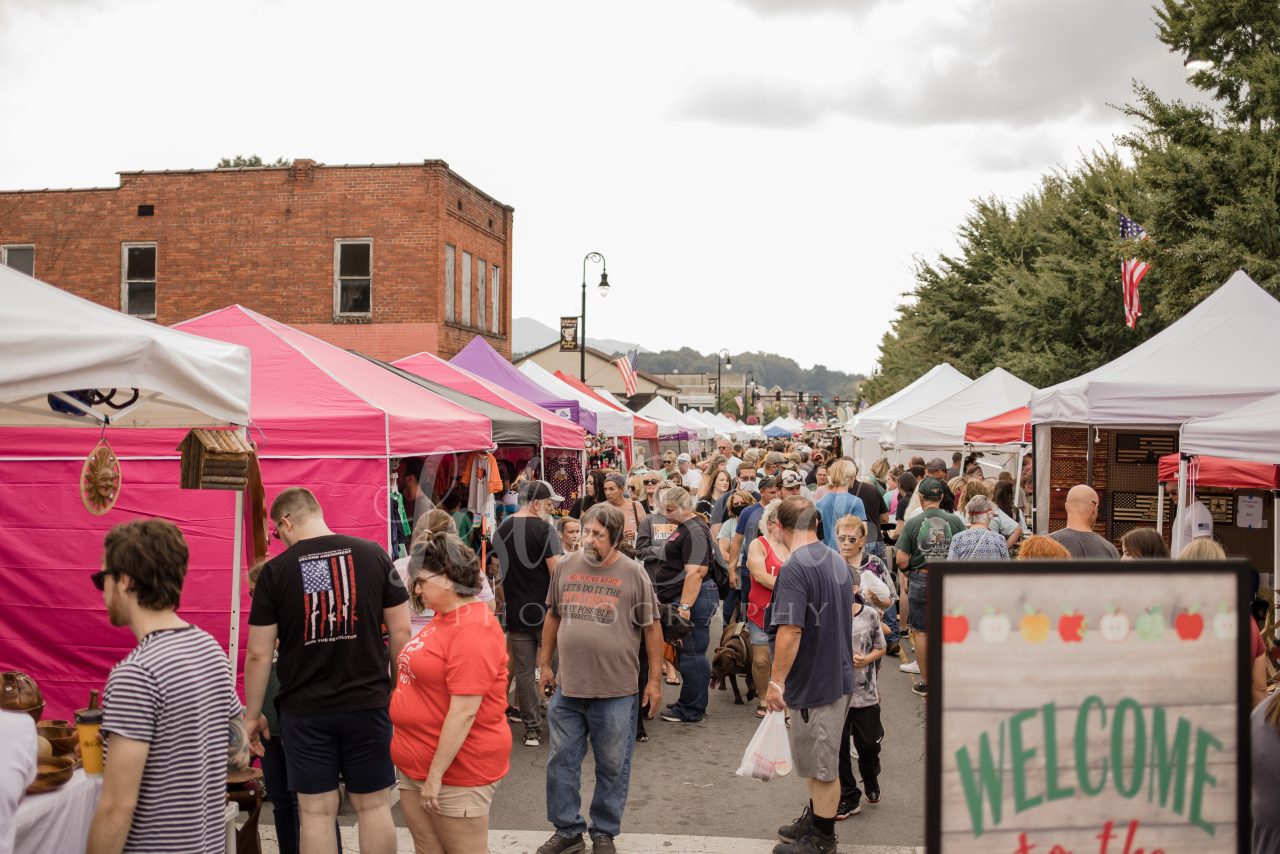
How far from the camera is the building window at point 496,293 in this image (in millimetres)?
29562

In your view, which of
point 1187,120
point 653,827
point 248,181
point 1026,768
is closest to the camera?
point 1026,768

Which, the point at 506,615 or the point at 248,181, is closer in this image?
the point at 506,615

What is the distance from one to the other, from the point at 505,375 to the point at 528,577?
31.9 ft

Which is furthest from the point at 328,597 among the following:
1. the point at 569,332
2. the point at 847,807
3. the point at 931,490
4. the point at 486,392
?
the point at 569,332

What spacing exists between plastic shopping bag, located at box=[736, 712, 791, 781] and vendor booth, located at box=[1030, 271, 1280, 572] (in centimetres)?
509

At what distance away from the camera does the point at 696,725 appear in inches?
344

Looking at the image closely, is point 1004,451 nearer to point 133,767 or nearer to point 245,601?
point 245,601

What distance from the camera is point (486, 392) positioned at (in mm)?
14062

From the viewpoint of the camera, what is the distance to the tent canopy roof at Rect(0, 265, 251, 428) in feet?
12.8

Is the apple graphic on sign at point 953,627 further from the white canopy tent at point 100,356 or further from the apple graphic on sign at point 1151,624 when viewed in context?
the white canopy tent at point 100,356

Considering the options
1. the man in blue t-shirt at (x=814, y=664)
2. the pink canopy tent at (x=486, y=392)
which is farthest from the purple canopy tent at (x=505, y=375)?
the man in blue t-shirt at (x=814, y=664)

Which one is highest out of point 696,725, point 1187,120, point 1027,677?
point 1187,120

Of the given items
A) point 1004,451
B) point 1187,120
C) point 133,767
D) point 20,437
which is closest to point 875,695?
point 133,767

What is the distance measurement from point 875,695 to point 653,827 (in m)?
1.59
